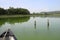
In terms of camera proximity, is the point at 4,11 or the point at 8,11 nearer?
the point at 4,11

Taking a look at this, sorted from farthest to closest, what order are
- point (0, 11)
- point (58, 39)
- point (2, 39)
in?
point (0, 11), point (58, 39), point (2, 39)

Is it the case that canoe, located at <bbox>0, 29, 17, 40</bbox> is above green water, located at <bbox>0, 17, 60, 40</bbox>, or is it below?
above

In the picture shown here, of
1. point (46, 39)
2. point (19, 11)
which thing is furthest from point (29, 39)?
point (19, 11)

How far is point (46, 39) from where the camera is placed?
45.9 feet

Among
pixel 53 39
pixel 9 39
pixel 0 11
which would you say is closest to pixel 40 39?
pixel 53 39

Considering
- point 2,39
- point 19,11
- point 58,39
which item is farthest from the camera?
point 19,11

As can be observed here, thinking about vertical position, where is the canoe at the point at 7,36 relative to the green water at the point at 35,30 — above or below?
above

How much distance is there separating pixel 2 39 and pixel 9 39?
1.66 feet

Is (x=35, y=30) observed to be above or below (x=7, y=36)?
below

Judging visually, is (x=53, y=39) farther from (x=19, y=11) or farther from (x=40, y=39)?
(x=19, y=11)

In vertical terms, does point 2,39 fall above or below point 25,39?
above

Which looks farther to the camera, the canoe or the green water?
the green water

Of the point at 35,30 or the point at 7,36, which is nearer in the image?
the point at 7,36

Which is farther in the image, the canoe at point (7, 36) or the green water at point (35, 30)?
the green water at point (35, 30)
